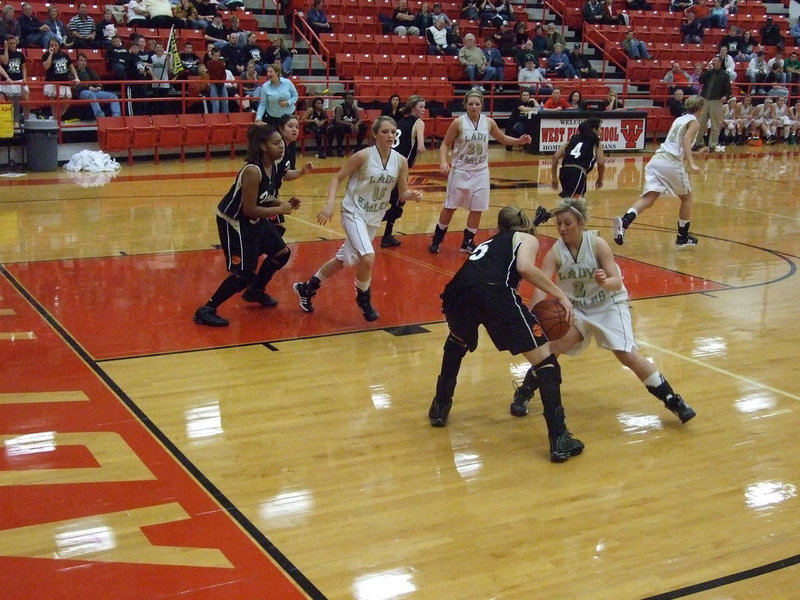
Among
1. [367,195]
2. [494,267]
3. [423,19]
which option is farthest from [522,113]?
[494,267]

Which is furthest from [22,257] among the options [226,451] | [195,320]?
[226,451]

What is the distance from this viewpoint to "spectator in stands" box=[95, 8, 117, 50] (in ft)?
58.5

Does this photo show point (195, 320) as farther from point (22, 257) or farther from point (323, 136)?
point (323, 136)

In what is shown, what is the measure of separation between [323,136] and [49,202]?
7.34 meters

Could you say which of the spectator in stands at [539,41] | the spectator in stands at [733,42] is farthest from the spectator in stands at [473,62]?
the spectator in stands at [733,42]

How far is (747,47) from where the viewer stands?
26641 mm

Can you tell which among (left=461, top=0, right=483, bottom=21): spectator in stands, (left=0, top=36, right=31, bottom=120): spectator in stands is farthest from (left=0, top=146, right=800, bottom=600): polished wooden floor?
(left=461, top=0, right=483, bottom=21): spectator in stands

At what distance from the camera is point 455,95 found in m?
21.3

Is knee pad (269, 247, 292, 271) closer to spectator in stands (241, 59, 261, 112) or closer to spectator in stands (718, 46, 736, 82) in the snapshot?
spectator in stands (241, 59, 261, 112)

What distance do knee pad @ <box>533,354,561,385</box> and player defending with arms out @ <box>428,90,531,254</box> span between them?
5.03 metres

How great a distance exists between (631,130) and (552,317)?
16.5 meters

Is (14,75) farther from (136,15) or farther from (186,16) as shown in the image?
(186,16)

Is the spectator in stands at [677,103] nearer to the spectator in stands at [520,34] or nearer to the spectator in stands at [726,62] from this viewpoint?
the spectator in stands at [726,62]

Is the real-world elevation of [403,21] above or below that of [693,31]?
above
